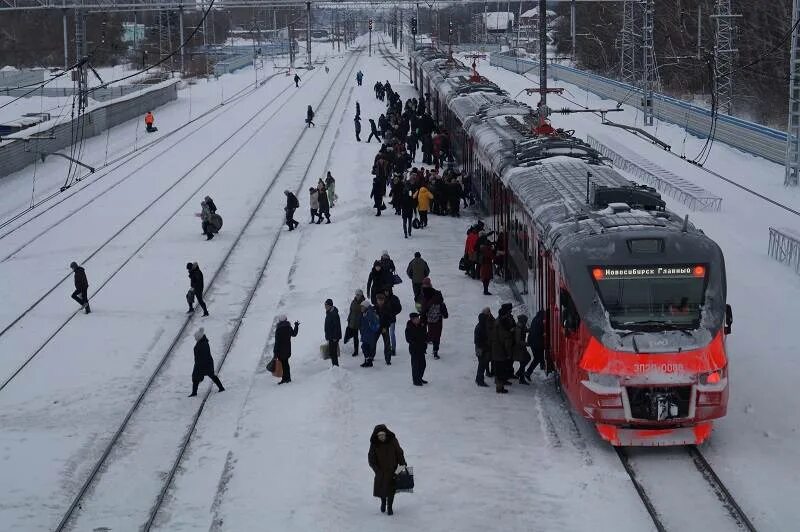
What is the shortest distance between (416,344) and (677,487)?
4636 mm

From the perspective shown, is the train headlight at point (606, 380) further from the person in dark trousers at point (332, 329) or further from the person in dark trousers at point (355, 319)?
the person in dark trousers at point (355, 319)

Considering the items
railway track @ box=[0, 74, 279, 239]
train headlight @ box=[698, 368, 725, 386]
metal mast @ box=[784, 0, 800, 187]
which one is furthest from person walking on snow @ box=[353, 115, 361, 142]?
train headlight @ box=[698, 368, 725, 386]

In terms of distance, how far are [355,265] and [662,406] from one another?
1211cm

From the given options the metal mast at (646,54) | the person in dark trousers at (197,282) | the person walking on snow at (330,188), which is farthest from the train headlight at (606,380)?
the metal mast at (646,54)

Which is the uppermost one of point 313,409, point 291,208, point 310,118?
point 310,118

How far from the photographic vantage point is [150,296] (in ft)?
80.0

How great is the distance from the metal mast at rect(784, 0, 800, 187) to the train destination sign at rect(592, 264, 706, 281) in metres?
18.8

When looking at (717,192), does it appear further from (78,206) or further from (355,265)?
(78,206)

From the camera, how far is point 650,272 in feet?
46.2

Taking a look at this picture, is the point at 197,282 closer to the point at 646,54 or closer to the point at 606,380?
the point at 606,380

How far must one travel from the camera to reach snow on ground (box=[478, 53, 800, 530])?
13273mm

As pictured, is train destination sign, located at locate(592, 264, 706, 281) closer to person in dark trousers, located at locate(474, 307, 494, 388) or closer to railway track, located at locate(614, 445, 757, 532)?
railway track, located at locate(614, 445, 757, 532)

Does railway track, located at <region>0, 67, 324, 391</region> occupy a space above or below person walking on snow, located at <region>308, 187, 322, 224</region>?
below

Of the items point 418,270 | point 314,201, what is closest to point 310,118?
point 314,201
